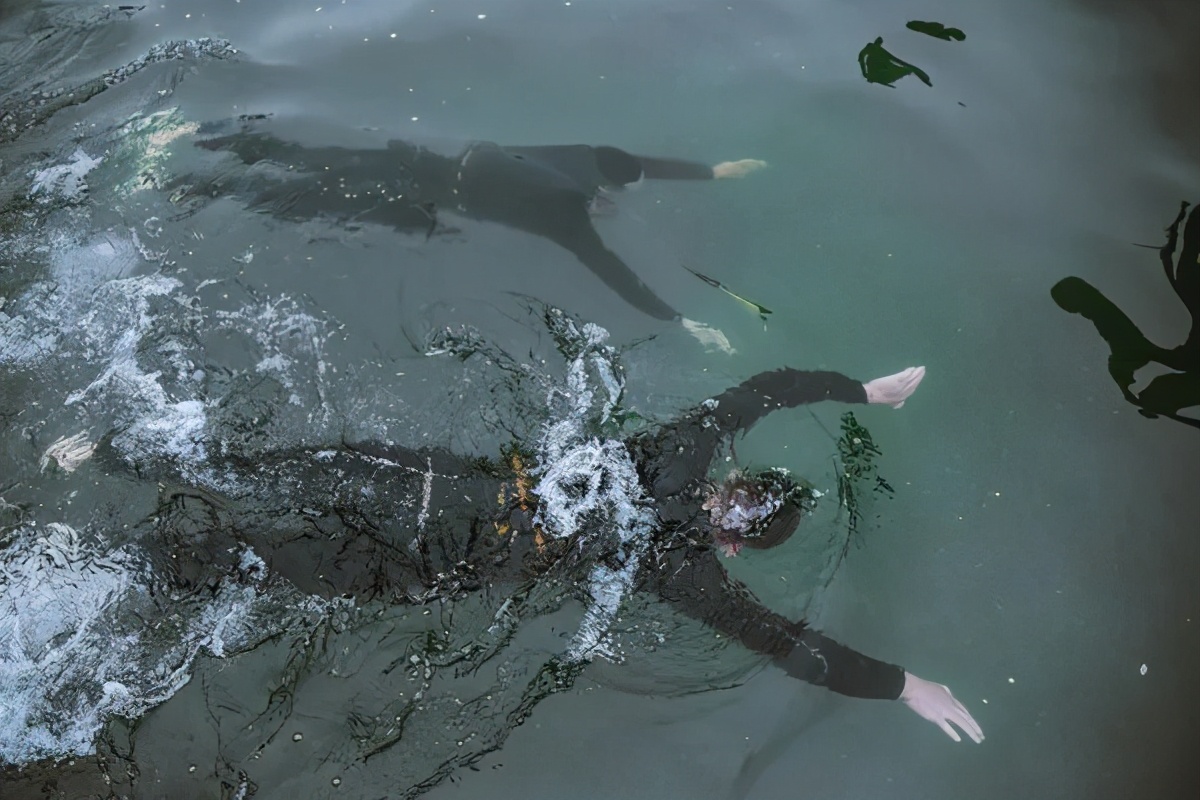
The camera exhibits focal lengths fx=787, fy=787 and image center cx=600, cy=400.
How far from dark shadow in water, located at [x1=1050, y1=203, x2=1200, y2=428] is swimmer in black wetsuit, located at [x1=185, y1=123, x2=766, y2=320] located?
1.57 meters

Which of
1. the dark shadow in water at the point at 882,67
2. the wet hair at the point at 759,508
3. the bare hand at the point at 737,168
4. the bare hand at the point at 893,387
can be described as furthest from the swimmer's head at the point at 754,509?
the dark shadow in water at the point at 882,67

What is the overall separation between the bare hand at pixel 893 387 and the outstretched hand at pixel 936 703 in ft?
3.50

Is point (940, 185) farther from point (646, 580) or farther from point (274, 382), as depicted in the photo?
point (274, 382)

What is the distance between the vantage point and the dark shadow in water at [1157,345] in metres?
3.40

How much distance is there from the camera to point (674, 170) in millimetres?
3570

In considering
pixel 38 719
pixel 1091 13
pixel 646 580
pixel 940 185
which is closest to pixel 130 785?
pixel 38 719

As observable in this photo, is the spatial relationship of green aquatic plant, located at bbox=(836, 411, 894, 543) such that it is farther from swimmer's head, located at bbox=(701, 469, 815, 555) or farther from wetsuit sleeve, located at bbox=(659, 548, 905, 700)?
wetsuit sleeve, located at bbox=(659, 548, 905, 700)

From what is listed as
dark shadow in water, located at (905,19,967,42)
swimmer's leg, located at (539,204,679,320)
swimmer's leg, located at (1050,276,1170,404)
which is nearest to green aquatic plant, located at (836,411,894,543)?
swimmer's leg, located at (539,204,679,320)

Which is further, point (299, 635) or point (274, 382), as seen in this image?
point (274, 382)

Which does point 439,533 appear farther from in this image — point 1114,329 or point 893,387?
point 1114,329

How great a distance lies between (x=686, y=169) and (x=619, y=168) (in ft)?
1.00

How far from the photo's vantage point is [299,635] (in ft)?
9.28

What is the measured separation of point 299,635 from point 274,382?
3.15 ft

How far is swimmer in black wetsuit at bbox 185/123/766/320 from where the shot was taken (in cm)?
337
